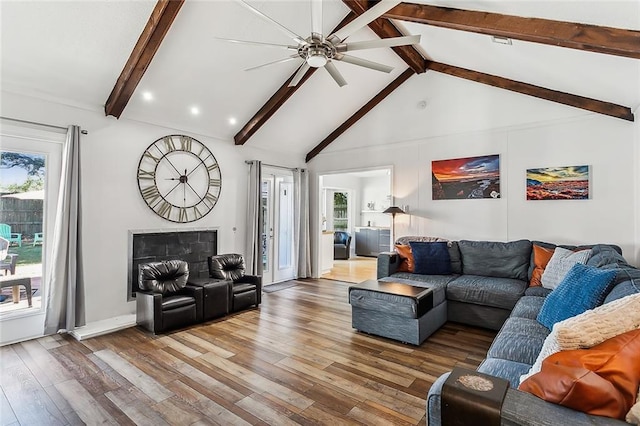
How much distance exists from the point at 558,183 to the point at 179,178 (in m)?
5.58

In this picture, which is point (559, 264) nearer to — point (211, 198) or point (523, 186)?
point (523, 186)

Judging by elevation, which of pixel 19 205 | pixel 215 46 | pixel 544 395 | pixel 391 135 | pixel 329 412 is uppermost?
pixel 215 46

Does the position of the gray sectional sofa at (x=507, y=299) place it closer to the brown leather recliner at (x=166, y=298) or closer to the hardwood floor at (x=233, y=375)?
the hardwood floor at (x=233, y=375)

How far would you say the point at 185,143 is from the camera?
5109 millimetres

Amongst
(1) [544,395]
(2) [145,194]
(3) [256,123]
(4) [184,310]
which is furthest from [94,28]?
(1) [544,395]

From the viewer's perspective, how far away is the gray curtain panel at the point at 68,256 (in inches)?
147

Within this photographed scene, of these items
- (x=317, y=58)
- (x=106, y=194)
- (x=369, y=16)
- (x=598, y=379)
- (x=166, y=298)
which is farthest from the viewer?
(x=106, y=194)

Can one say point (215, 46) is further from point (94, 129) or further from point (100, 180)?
point (100, 180)

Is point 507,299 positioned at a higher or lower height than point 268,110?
lower

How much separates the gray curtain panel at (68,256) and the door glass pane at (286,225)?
359 centimetres

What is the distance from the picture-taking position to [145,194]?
4609 millimetres

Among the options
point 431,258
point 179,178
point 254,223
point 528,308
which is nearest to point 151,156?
point 179,178

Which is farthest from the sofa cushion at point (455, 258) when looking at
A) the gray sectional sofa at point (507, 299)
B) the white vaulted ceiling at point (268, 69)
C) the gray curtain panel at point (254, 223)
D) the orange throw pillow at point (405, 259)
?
the gray curtain panel at point (254, 223)

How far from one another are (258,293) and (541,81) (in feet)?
16.2
